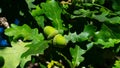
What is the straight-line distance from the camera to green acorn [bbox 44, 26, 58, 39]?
1722mm

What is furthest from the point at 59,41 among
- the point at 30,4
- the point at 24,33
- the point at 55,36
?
the point at 30,4

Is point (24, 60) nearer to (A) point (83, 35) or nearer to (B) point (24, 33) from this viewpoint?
(B) point (24, 33)

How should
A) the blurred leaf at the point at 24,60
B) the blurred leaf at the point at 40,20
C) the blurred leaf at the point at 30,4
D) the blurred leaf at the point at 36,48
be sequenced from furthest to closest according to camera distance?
the blurred leaf at the point at 30,4 < the blurred leaf at the point at 40,20 < the blurred leaf at the point at 24,60 < the blurred leaf at the point at 36,48

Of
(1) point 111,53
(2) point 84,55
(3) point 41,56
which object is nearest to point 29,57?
(3) point 41,56

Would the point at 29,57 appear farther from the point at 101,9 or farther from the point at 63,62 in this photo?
the point at 101,9

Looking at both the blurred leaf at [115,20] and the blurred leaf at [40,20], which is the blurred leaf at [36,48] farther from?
the blurred leaf at [115,20]

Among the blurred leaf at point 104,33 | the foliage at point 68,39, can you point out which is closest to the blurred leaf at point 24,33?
the foliage at point 68,39

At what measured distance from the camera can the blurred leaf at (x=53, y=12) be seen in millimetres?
1795

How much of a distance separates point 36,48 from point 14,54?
0.19 m

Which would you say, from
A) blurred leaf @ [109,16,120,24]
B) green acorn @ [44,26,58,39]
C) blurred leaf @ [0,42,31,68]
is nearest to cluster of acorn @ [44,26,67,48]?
green acorn @ [44,26,58,39]

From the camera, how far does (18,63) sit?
1741 mm

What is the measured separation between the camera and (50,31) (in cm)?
173

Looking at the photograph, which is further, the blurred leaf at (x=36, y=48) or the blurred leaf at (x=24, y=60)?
the blurred leaf at (x=24, y=60)

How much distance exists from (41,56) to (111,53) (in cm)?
32
